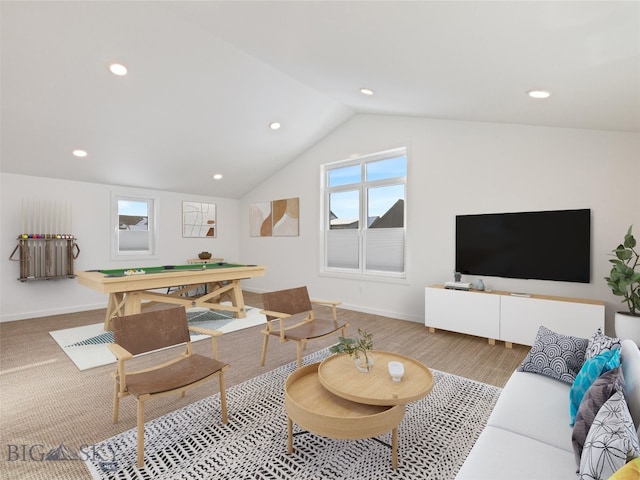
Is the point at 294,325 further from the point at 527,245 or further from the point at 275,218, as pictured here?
the point at 275,218

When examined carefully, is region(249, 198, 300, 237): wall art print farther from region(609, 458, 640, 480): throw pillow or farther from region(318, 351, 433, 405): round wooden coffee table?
region(609, 458, 640, 480): throw pillow

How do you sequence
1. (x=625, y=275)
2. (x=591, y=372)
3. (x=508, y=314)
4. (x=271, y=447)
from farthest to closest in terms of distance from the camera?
(x=508, y=314) → (x=625, y=275) → (x=271, y=447) → (x=591, y=372)

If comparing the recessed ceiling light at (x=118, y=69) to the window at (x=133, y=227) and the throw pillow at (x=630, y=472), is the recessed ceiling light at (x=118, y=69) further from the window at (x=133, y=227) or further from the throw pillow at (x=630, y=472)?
the throw pillow at (x=630, y=472)

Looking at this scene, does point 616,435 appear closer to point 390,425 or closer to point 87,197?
point 390,425

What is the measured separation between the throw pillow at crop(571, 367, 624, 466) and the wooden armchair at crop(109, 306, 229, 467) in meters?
1.95

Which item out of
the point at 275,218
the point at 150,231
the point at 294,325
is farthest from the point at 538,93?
the point at 150,231

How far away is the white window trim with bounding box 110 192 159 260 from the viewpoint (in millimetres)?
6035

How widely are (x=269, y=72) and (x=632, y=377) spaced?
177 inches

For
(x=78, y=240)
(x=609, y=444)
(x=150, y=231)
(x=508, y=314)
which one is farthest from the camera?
(x=150, y=231)

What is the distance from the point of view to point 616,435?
1.06 m

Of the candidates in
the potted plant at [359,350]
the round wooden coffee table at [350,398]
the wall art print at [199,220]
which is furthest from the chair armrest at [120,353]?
the wall art print at [199,220]

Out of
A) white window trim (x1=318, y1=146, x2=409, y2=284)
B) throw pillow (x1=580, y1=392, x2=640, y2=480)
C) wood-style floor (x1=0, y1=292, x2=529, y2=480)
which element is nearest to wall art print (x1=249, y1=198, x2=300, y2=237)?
white window trim (x1=318, y1=146, x2=409, y2=284)

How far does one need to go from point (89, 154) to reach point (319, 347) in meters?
4.54

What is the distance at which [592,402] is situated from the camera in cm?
137
